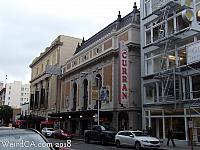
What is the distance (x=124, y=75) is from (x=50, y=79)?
3556 centimetres

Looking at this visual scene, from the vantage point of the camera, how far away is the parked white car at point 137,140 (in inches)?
887

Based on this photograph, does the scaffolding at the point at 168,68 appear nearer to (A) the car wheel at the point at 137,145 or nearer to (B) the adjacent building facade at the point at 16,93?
(A) the car wheel at the point at 137,145

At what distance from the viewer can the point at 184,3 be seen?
27797 mm

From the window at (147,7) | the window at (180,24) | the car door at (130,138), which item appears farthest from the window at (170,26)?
the car door at (130,138)

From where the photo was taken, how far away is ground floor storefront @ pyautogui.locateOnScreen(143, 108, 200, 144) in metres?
26.1

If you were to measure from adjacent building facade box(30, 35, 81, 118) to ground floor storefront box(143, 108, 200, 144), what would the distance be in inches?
1239

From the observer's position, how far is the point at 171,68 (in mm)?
29391

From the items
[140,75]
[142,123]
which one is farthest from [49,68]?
[142,123]

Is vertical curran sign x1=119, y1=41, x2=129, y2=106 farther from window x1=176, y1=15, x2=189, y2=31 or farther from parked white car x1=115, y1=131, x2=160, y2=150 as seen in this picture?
parked white car x1=115, y1=131, x2=160, y2=150

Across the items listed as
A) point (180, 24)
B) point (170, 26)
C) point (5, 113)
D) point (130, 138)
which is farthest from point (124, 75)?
point (5, 113)

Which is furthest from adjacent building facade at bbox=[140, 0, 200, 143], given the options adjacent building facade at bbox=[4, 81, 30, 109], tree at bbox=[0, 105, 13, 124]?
adjacent building facade at bbox=[4, 81, 30, 109]

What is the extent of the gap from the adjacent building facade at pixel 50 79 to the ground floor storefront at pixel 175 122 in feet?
103

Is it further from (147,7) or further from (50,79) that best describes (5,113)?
(147,7)

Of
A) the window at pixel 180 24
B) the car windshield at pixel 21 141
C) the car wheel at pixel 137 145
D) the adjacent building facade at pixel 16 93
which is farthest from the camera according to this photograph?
the adjacent building facade at pixel 16 93
